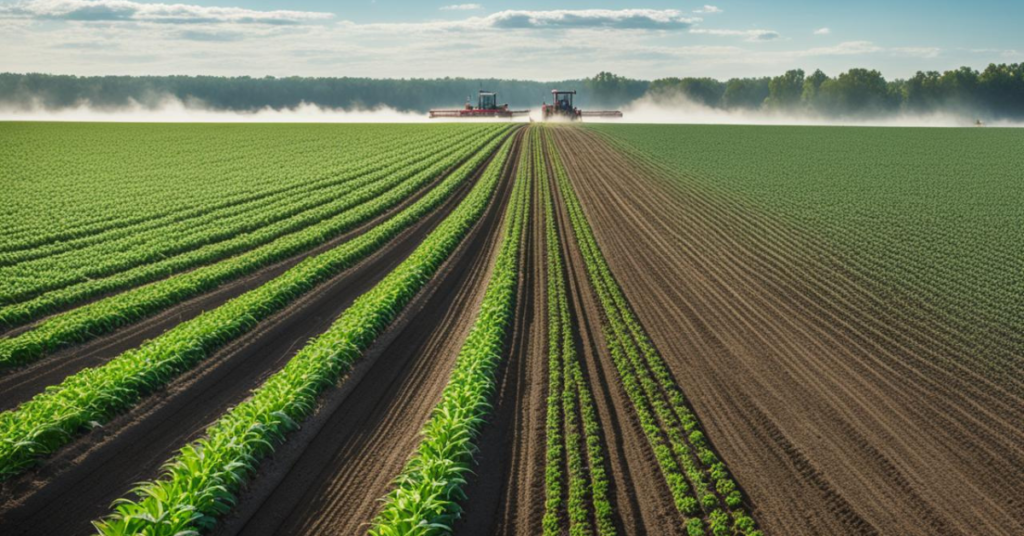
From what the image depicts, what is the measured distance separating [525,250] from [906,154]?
1789 inches

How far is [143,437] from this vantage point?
11625mm

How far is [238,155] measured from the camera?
55.2 meters

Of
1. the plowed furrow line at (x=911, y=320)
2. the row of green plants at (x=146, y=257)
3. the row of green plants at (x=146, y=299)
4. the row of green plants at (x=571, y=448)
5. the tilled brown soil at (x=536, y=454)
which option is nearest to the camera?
the row of green plants at (x=571, y=448)

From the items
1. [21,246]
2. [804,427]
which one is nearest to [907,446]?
[804,427]

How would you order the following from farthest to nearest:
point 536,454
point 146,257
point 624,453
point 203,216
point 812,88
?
point 812,88 < point 203,216 < point 146,257 < point 536,454 < point 624,453

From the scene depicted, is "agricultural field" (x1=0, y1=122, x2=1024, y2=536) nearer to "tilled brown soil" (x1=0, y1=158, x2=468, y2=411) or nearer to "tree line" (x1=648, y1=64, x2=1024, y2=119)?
"tilled brown soil" (x1=0, y1=158, x2=468, y2=411)

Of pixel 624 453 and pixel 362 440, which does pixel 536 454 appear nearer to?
pixel 624 453

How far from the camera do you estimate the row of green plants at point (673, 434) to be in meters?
9.30

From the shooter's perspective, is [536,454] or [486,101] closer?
[536,454]

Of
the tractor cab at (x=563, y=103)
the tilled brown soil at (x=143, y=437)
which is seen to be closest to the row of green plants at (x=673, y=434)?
the tilled brown soil at (x=143, y=437)

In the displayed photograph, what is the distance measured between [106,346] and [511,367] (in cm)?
852

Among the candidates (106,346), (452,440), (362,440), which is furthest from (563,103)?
(452,440)

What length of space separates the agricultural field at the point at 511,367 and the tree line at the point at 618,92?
3329 inches

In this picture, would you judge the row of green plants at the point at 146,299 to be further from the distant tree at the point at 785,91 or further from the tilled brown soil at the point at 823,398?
the distant tree at the point at 785,91
